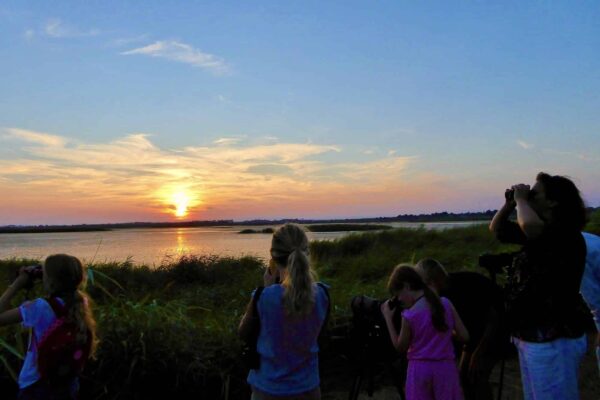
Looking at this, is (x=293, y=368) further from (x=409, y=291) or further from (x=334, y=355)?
(x=334, y=355)

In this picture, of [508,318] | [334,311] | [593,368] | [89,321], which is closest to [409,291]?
[508,318]

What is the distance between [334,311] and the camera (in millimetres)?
6645

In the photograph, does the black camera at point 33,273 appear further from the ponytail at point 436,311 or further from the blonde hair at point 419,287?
the ponytail at point 436,311

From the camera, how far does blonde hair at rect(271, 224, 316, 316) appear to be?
287 centimetres

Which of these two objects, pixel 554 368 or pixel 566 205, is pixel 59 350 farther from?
pixel 566 205

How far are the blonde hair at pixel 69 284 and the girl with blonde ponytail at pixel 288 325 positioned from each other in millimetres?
992

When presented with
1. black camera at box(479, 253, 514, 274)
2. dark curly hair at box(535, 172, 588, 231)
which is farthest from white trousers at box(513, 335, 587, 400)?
black camera at box(479, 253, 514, 274)

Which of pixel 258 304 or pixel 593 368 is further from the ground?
pixel 258 304

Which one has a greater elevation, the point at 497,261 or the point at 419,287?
the point at 497,261

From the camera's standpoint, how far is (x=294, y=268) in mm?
2881

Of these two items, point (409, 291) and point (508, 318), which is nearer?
point (508, 318)

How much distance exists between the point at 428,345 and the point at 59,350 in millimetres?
2202

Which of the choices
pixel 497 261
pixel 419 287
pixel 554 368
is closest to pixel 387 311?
pixel 419 287

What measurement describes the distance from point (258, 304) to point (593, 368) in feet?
16.0
